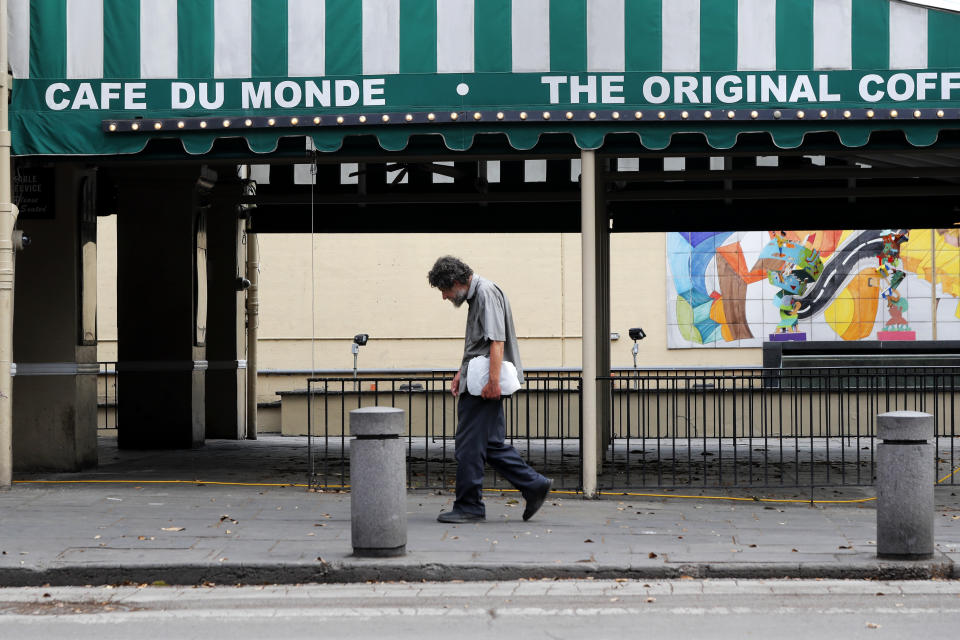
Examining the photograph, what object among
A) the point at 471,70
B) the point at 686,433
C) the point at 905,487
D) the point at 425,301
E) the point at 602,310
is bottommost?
the point at 686,433

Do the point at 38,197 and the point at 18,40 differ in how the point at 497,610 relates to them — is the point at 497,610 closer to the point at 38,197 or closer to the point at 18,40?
the point at 18,40

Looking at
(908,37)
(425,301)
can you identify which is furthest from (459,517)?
(425,301)

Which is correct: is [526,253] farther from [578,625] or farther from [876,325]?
[578,625]

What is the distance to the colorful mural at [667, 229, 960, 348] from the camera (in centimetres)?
2659

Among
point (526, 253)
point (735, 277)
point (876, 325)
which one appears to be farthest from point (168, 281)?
point (876, 325)

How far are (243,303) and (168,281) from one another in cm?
261

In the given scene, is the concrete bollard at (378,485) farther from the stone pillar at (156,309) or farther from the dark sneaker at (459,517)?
the stone pillar at (156,309)

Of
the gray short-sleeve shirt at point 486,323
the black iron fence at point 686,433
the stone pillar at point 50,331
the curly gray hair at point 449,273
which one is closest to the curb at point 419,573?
the gray short-sleeve shirt at point 486,323

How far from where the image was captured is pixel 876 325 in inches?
1056

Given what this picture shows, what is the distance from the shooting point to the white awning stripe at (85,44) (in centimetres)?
1077

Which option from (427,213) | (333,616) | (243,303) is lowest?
(333,616)

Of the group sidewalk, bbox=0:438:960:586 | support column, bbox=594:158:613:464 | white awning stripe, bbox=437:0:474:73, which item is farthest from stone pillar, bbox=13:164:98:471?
support column, bbox=594:158:613:464

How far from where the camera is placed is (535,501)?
29.6ft

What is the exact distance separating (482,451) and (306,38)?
13.4ft
